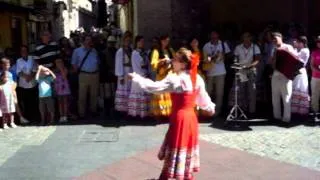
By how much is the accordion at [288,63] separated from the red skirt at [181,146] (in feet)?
15.3

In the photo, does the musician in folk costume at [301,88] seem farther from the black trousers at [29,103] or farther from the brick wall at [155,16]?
the black trousers at [29,103]

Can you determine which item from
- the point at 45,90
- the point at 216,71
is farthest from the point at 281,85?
the point at 45,90

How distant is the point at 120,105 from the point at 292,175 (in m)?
5.23

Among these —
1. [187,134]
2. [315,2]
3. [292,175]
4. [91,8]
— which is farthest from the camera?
[91,8]

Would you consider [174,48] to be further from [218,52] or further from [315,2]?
[315,2]

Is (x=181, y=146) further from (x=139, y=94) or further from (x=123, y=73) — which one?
(x=123, y=73)

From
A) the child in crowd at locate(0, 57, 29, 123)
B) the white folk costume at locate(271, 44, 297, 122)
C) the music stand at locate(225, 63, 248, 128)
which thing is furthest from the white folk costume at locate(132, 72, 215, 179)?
the child in crowd at locate(0, 57, 29, 123)

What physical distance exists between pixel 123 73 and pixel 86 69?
0.93m

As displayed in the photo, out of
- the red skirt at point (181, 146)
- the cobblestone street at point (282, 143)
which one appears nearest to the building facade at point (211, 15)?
the cobblestone street at point (282, 143)

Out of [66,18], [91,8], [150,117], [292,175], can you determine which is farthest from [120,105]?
[91,8]

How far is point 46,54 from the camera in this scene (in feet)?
39.2

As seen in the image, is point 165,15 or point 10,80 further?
point 165,15

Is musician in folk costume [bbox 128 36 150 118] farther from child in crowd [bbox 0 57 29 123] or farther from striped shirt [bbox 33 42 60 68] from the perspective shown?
child in crowd [bbox 0 57 29 123]

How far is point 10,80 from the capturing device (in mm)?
11469
